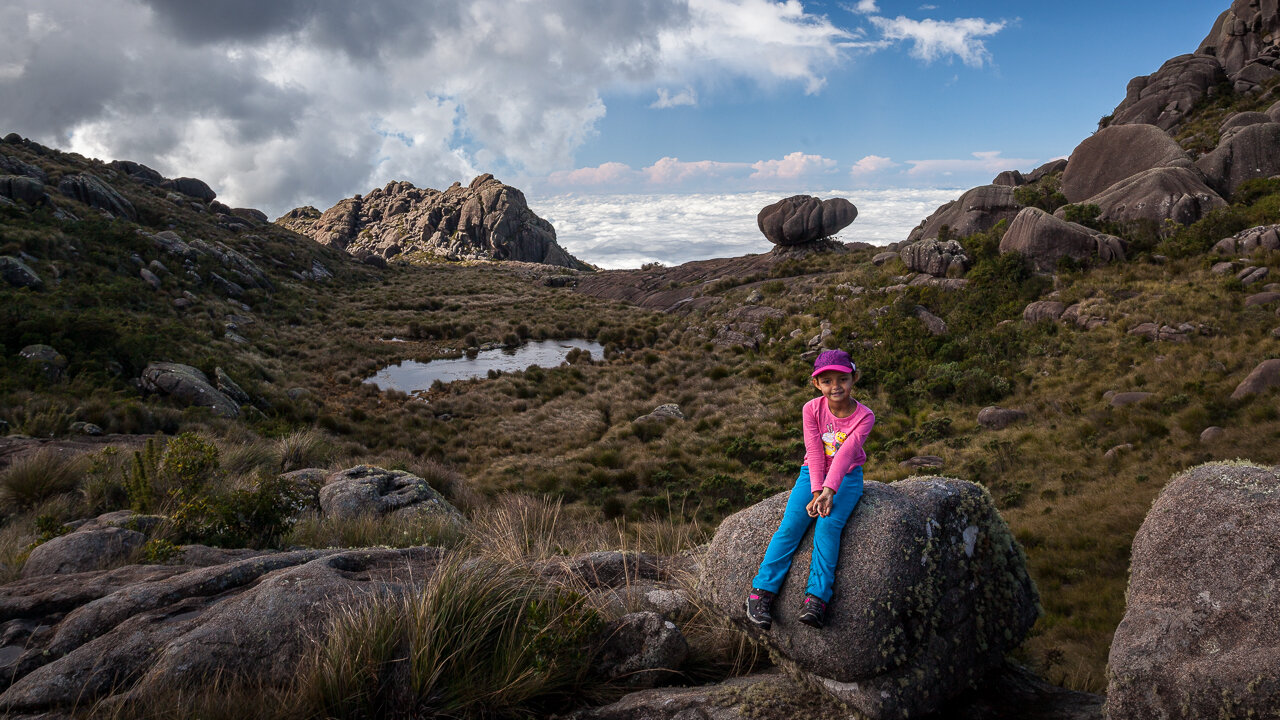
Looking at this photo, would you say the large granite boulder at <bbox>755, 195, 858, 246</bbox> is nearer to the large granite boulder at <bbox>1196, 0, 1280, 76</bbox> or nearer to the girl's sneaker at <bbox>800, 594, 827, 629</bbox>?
the large granite boulder at <bbox>1196, 0, 1280, 76</bbox>

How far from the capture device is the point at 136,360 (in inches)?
681

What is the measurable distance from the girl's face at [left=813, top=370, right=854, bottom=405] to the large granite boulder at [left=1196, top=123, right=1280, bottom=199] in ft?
115

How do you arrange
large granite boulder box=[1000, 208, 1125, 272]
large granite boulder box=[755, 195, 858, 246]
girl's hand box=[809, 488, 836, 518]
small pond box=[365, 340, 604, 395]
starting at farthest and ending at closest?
large granite boulder box=[755, 195, 858, 246]
small pond box=[365, 340, 604, 395]
large granite boulder box=[1000, 208, 1125, 272]
girl's hand box=[809, 488, 836, 518]

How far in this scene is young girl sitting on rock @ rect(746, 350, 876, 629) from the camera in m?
3.92

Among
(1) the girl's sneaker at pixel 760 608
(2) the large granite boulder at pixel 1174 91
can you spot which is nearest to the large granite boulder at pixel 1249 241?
(1) the girl's sneaker at pixel 760 608

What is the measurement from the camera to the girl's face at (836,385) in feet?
14.5

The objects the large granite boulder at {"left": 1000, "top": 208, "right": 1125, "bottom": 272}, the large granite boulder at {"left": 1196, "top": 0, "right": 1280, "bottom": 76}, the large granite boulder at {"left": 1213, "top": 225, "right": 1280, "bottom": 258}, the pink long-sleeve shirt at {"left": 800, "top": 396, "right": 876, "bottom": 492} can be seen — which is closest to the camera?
the pink long-sleeve shirt at {"left": 800, "top": 396, "right": 876, "bottom": 492}

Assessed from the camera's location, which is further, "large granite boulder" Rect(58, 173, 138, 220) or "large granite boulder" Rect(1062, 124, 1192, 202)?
"large granite boulder" Rect(58, 173, 138, 220)

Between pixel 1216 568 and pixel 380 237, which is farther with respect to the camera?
pixel 380 237

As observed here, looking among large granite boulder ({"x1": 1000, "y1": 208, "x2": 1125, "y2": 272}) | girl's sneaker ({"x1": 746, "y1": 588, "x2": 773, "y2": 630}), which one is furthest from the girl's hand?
large granite boulder ({"x1": 1000, "y1": 208, "x2": 1125, "y2": 272})

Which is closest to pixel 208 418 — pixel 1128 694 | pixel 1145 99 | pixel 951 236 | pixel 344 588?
pixel 344 588

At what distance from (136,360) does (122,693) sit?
18.8m

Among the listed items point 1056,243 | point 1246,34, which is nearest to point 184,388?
point 1056,243

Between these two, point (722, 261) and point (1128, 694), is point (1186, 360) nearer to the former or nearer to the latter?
point (1128, 694)
